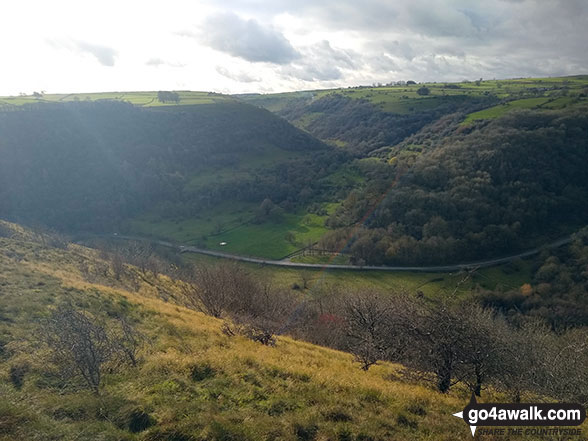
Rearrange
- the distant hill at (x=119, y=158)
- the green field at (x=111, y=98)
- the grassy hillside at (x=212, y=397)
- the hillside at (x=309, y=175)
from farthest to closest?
the green field at (x=111, y=98), the distant hill at (x=119, y=158), the hillside at (x=309, y=175), the grassy hillside at (x=212, y=397)

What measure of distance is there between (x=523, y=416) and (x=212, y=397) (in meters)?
10.4

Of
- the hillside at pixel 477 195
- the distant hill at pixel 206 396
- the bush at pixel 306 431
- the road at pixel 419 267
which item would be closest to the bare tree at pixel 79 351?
the distant hill at pixel 206 396

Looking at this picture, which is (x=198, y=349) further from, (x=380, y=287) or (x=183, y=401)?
(x=380, y=287)

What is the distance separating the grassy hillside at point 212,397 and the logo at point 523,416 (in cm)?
69

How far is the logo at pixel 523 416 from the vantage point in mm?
10344

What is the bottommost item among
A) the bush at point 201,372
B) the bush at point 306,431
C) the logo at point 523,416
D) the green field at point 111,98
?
the logo at point 523,416

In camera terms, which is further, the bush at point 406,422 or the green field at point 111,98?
the green field at point 111,98

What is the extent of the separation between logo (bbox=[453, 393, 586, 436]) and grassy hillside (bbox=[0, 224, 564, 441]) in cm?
69

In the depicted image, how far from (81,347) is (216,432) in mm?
5671

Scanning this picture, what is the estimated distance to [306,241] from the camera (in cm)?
9169

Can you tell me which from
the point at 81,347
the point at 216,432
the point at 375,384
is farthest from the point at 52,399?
the point at 375,384

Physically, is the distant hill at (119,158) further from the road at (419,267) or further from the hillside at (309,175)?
the road at (419,267)

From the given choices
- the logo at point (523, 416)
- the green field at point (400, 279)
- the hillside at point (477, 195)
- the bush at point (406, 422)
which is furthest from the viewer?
the hillside at point (477, 195)

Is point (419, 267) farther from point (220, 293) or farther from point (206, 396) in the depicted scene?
point (206, 396)
